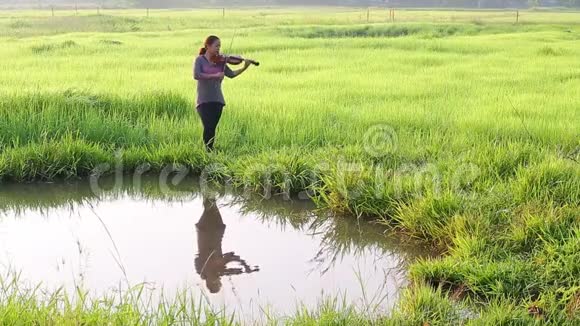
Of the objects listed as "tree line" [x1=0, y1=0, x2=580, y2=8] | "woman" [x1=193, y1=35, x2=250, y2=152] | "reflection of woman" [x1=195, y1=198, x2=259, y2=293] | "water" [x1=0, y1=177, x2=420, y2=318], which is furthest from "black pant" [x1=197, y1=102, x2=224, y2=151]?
"tree line" [x1=0, y1=0, x2=580, y2=8]

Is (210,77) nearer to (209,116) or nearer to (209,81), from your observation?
(209,81)

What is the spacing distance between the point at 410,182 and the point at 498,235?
956mm

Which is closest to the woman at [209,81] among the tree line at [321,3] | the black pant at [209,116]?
the black pant at [209,116]

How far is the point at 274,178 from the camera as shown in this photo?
5.35m

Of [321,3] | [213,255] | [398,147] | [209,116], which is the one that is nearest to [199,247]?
[213,255]

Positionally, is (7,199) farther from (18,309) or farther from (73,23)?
(73,23)

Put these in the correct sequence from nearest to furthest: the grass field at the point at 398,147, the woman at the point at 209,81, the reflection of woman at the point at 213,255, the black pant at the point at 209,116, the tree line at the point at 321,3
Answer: the grass field at the point at 398,147
the reflection of woman at the point at 213,255
the woman at the point at 209,81
the black pant at the point at 209,116
the tree line at the point at 321,3

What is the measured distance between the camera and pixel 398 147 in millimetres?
5875

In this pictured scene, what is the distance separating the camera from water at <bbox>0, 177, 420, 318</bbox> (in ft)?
12.0

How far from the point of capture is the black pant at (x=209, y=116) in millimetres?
5625

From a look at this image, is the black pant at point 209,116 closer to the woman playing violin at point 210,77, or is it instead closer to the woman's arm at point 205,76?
the woman playing violin at point 210,77

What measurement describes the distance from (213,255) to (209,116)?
5.99ft

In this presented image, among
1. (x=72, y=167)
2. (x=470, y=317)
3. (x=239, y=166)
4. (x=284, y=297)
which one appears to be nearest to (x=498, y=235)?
(x=470, y=317)

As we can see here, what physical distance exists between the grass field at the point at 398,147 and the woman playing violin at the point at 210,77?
0.40 metres
